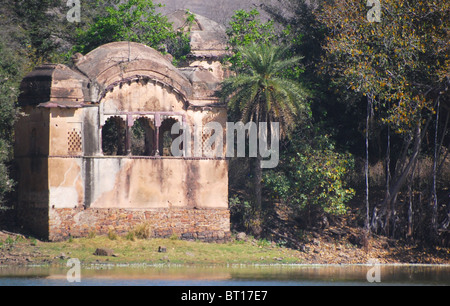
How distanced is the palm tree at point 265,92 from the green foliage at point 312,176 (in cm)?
119

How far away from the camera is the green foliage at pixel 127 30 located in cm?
3503

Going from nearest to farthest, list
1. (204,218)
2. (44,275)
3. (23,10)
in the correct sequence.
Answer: (44,275), (204,218), (23,10)

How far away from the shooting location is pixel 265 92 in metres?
30.2

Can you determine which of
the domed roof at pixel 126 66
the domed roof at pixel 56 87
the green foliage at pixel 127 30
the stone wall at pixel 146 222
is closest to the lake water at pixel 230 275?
the stone wall at pixel 146 222

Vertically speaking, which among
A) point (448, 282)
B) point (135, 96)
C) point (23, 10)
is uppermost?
point (23, 10)

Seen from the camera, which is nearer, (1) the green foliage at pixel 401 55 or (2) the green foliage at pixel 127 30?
(1) the green foliage at pixel 401 55

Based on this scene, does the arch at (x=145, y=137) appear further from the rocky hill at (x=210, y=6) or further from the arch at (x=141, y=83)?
the rocky hill at (x=210, y=6)

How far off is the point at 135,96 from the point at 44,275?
8.56 m

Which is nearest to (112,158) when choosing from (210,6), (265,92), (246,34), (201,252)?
(201,252)

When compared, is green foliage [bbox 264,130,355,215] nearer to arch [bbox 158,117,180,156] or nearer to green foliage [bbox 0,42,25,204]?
arch [bbox 158,117,180,156]

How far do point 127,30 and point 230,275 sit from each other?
14372 mm

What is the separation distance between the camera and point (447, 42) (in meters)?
28.2
